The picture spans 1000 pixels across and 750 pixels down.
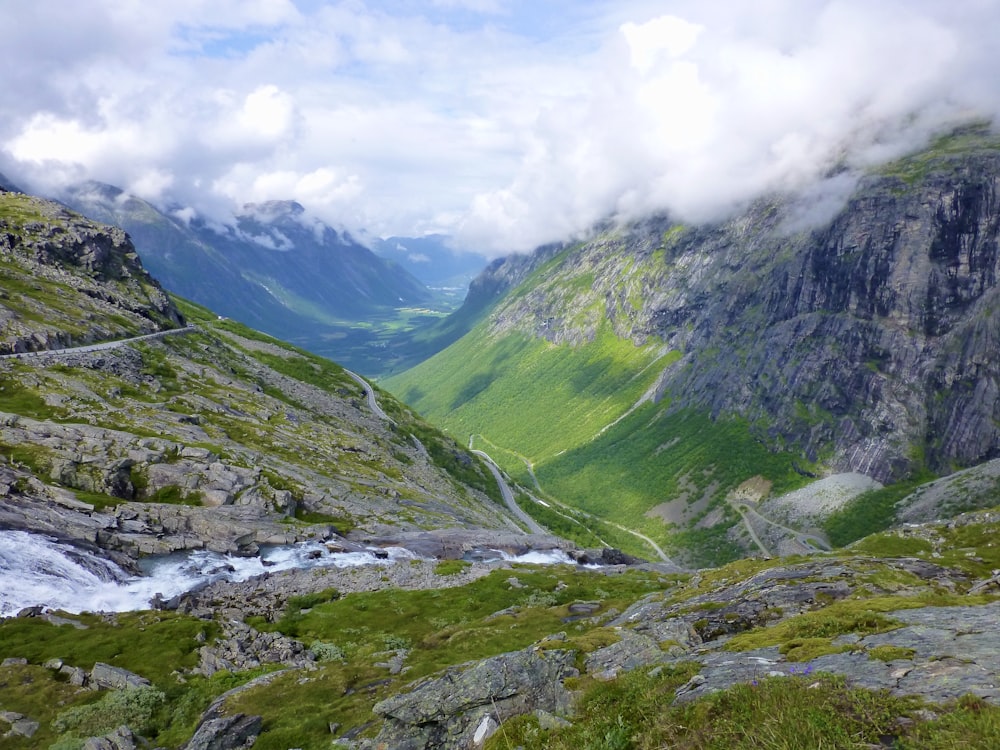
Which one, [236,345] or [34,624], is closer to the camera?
[34,624]

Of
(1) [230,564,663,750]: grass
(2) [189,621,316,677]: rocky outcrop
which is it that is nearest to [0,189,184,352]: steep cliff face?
(2) [189,621,316,677]: rocky outcrop

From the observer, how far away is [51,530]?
203ft

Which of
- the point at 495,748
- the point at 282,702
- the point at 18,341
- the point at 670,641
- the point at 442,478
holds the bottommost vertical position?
the point at 442,478

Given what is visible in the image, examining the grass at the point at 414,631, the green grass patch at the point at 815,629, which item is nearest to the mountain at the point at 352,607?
the green grass patch at the point at 815,629

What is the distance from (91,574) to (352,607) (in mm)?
27514

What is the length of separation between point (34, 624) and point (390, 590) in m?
34.2

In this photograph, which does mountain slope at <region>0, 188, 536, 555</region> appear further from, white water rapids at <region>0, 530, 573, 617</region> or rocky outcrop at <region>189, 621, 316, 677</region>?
rocky outcrop at <region>189, 621, 316, 677</region>

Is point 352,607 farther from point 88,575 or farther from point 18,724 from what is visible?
point 18,724

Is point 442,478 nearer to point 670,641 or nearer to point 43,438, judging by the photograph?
point 43,438

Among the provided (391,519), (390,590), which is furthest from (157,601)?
(391,519)

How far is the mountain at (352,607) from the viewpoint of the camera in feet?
57.4

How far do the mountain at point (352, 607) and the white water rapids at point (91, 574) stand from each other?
283mm

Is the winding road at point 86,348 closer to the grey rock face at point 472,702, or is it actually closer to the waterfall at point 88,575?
the waterfall at point 88,575

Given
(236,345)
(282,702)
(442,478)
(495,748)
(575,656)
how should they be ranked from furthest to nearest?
(236,345), (442,478), (282,702), (575,656), (495,748)
